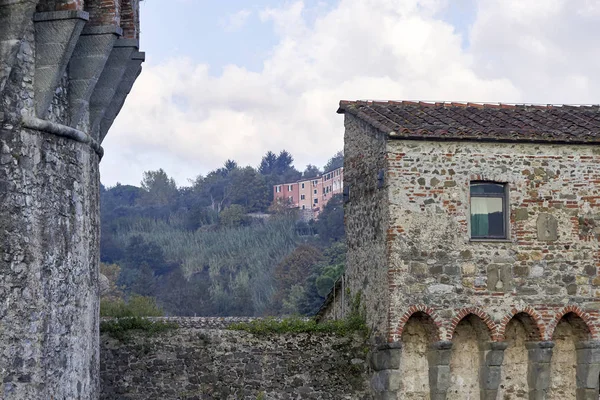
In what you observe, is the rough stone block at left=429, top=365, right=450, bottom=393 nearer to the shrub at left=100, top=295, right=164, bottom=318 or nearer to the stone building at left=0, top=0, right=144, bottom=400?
the shrub at left=100, top=295, right=164, bottom=318

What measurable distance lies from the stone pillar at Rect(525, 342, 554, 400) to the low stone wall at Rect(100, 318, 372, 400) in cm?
308

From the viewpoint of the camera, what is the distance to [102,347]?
1811 cm

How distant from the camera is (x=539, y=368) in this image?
61.3 ft

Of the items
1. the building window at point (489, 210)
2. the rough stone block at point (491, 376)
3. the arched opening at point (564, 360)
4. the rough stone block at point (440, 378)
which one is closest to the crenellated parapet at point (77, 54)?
the building window at point (489, 210)

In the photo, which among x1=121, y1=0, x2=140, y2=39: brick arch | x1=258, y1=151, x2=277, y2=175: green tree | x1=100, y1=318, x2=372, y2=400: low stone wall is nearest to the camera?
x1=121, y1=0, x2=140, y2=39: brick arch

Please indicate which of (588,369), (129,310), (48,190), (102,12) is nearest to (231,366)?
(129,310)

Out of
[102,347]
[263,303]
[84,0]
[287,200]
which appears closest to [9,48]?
[84,0]

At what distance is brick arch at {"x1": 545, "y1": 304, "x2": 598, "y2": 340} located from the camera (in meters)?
18.6

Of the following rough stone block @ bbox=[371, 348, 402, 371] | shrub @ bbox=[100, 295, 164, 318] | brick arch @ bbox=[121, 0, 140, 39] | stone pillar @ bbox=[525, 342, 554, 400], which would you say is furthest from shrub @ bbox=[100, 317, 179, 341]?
stone pillar @ bbox=[525, 342, 554, 400]

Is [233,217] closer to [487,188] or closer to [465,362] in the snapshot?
[487,188]

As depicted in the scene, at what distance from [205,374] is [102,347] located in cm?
193

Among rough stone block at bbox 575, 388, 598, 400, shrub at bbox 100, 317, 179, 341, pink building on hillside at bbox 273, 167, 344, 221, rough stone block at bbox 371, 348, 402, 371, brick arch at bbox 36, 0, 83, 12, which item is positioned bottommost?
rough stone block at bbox 575, 388, 598, 400

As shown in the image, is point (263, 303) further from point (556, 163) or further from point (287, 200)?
point (556, 163)

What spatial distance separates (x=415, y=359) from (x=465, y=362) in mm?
980
